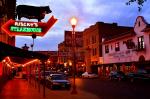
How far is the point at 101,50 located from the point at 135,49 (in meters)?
18.3

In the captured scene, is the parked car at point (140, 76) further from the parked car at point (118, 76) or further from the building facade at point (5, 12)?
the building facade at point (5, 12)

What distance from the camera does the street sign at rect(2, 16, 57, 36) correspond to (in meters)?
19.4

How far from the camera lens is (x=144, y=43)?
56.1 meters

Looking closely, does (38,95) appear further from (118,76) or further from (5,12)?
(118,76)

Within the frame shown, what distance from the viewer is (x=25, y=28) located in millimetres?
19422

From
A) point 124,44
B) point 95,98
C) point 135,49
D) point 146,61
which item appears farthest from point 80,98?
point 124,44

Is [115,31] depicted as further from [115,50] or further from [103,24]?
[115,50]

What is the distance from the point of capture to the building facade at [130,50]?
55.5m

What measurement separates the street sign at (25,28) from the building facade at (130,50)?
112ft

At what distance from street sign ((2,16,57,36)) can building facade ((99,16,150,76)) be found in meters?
34.1

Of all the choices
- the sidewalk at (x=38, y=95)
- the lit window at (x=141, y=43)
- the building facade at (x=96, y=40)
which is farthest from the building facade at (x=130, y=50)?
the sidewalk at (x=38, y=95)

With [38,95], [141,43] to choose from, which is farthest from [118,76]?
[38,95]

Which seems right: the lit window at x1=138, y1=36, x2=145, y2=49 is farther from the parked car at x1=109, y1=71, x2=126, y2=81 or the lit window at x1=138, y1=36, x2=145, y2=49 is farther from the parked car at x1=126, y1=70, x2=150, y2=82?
the parked car at x1=126, y1=70, x2=150, y2=82

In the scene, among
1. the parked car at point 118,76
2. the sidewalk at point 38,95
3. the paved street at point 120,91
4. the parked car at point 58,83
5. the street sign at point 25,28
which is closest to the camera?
the street sign at point 25,28
